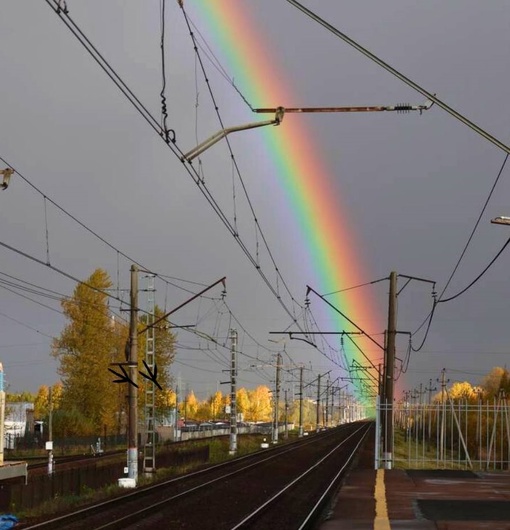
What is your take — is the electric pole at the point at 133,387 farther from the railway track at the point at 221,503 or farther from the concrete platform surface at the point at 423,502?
the concrete platform surface at the point at 423,502

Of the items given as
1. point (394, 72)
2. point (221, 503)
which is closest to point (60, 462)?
point (221, 503)

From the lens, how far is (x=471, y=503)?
20.6 meters

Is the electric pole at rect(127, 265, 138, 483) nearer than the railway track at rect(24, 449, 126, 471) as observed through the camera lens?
Yes

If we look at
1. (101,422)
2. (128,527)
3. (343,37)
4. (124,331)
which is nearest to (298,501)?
(128,527)

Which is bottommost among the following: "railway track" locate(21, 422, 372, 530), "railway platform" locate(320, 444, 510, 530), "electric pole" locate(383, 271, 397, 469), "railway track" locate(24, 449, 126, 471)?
"railway track" locate(24, 449, 126, 471)

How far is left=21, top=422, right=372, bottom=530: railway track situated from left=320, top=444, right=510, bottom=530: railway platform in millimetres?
1409

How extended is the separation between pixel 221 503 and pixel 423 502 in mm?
9352

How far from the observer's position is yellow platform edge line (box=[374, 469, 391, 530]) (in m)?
16.5

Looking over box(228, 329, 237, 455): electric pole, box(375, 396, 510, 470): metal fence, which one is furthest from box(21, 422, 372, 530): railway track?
box(228, 329, 237, 455): electric pole

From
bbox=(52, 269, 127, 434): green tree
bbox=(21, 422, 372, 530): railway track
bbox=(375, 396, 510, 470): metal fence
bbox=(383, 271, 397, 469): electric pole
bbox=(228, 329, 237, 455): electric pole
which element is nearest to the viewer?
bbox=(21, 422, 372, 530): railway track

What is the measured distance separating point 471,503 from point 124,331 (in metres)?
80.0

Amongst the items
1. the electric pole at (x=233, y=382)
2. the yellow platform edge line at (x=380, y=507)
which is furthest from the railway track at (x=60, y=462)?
the yellow platform edge line at (x=380, y=507)

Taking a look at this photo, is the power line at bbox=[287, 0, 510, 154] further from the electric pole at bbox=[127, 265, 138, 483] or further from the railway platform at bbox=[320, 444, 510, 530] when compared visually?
the electric pole at bbox=[127, 265, 138, 483]

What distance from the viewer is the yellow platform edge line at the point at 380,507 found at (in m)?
16.5
